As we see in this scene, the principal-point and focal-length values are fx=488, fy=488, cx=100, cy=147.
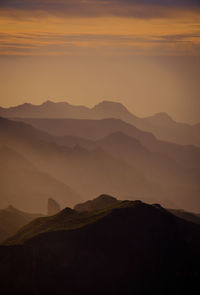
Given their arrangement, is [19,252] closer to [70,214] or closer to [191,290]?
[70,214]

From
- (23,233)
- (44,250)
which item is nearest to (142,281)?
(44,250)

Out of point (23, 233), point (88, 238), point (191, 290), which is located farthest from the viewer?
point (23, 233)

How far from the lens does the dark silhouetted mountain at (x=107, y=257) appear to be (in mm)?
125562

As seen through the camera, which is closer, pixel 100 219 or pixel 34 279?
pixel 34 279

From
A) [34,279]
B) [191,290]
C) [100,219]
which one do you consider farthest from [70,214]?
[191,290]

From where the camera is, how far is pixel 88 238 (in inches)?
5256

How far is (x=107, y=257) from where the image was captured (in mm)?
130750

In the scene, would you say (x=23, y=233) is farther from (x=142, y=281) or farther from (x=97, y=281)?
(x=142, y=281)

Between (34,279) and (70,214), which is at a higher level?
(70,214)

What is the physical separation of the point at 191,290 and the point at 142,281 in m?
12.7

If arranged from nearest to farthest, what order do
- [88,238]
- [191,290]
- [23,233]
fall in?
[191,290] → [88,238] → [23,233]

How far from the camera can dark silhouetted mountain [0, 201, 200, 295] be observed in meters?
126

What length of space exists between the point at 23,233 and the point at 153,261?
41455 millimetres

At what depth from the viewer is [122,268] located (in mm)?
128875
